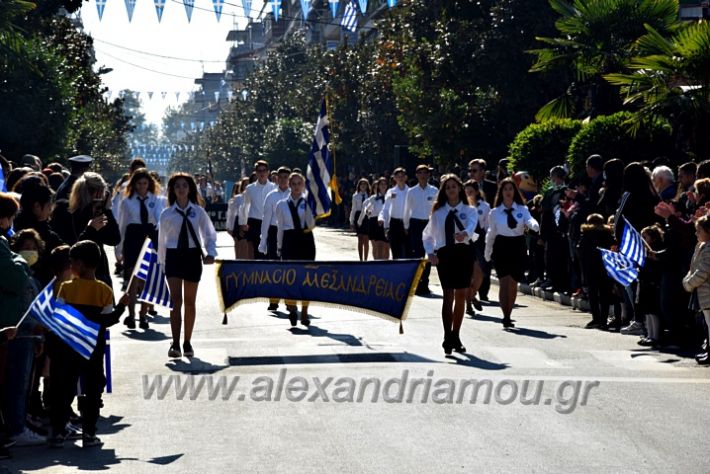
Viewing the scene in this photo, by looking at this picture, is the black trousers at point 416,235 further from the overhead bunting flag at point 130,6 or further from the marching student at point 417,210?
the overhead bunting flag at point 130,6

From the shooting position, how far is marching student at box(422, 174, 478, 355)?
14.2m

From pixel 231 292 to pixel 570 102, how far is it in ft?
48.9

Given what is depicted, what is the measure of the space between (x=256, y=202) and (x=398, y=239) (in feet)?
9.43

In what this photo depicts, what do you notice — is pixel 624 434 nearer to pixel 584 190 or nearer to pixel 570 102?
pixel 584 190

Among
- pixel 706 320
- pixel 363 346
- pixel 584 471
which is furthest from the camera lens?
pixel 363 346

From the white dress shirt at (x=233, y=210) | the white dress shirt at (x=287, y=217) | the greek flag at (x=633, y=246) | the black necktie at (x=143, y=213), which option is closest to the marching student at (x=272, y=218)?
the white dress shirt at (x=287, y=217)

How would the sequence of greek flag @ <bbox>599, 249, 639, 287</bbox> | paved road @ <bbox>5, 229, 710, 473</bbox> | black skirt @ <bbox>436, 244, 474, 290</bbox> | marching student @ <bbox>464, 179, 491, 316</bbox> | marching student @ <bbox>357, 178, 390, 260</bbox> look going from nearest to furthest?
paved road @ <bbox>5, 229, 710, 473</bbox>, black skirt @ <bbox>436, 244, 474, 290</bbox>, greek flag @ <bbox>599, 249, 639, 287</bbox>, marching student @ <bbox>464, 179, 491, 316</bbox>, marching student @ <bbox>357, 178, 390, 260</bbox>

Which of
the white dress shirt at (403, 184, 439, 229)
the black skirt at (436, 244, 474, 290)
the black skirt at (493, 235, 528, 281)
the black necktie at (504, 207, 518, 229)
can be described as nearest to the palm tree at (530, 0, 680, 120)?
the white dress shirt at (403, 184, 439, 229)

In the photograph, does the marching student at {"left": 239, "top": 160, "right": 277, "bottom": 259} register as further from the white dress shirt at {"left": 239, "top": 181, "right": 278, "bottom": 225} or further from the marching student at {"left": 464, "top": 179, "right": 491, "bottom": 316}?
the marching student at {"left": 464, "top": 179, "right": 491, "bottom": 316}

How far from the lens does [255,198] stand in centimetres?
2083

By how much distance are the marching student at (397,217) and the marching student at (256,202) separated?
7.87ft

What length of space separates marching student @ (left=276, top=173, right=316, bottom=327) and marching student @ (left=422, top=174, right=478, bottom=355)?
2836 millimetres

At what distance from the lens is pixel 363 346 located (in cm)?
1459

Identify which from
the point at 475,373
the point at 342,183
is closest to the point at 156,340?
the point at 475,373
